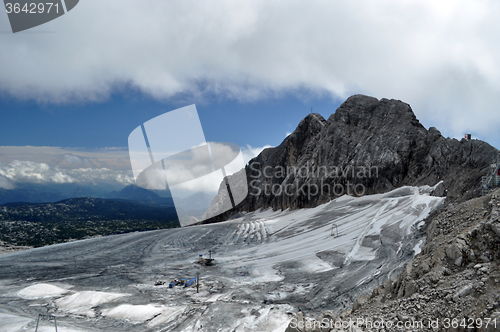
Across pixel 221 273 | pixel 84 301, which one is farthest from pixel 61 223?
pixel 84 301

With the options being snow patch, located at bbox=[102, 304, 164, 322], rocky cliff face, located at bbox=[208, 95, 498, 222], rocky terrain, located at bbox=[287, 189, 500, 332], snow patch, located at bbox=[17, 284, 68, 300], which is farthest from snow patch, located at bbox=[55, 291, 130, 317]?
rocky cliff face, located at bbox=[208, 95, 498, 222]

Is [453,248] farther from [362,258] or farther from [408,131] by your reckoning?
[408,131]

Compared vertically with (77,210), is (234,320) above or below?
below

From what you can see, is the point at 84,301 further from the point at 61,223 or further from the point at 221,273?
the point at 61,223

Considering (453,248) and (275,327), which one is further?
(275,327)

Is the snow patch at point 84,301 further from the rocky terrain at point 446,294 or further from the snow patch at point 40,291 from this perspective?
the rocky terrain at point 446,294

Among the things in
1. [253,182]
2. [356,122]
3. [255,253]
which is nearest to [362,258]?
[255,253]

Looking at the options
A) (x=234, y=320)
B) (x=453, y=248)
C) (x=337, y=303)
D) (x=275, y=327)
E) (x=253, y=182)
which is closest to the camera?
(x=453, y=248)
